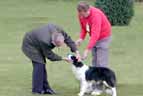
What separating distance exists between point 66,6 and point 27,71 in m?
18.4

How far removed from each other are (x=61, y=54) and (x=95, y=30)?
5.14m

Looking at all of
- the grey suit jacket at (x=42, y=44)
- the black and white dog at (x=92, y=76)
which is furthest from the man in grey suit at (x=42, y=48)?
the black and white dog at (x=92, y=76)

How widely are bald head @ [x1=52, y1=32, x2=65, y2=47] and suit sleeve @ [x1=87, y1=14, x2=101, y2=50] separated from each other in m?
0.60

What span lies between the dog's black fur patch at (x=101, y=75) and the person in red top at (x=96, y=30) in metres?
0.31

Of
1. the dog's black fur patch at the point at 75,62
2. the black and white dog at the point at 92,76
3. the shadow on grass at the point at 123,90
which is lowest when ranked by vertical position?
the shadow on grass at the point at 123,90

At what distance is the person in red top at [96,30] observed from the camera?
1012 cm

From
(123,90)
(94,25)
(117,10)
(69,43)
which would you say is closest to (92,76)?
(69,43)

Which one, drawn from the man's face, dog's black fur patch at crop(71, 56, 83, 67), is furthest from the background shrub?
dog's black fur patch at crop(71, 56, 83, 67)

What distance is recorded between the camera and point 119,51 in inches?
629

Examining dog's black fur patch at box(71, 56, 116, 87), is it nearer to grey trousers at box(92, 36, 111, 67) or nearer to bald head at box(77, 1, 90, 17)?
grey trousers at box(92, 36, 111, 67)

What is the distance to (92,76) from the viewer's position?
33.0ft

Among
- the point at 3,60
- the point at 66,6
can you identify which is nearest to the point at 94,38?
the point at 3,60

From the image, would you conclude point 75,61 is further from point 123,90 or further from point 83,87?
point 123,90

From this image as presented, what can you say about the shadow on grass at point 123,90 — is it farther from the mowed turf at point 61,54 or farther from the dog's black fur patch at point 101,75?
the dog's black fur patch at point 101,75
